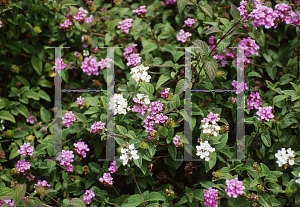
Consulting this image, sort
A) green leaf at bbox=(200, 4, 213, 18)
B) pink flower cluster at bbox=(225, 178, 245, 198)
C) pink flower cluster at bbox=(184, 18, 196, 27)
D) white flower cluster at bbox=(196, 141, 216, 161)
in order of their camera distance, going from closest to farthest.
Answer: pink flower cluster at bbox=(225, 178, 245, 198), white flower cluster at bbox=(196, 141, 216, 161), green leaf at bbox=(200, 4, 213, 18), pink flower cluster at bbox=(184, 18, 196, 27)

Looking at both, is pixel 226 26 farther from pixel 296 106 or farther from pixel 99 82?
pixel 99 82

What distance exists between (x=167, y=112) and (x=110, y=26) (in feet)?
3.67

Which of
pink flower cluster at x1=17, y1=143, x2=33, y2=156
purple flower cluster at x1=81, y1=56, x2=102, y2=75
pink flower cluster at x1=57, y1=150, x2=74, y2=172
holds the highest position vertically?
purple flower cluster at x1=81, y1=56, x2=102, y2=75

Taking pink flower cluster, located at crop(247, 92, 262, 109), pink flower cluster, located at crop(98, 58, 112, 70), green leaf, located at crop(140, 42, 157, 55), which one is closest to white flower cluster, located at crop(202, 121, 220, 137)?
pink flower cluster, located at crop(247, 92, 262, 109)

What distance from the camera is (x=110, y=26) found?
2.92m

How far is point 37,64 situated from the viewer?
297 cm

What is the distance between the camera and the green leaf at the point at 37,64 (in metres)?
2.94

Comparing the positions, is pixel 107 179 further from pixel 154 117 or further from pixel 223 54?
pixel 223 54

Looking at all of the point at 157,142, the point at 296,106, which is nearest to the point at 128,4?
the point at 157,142

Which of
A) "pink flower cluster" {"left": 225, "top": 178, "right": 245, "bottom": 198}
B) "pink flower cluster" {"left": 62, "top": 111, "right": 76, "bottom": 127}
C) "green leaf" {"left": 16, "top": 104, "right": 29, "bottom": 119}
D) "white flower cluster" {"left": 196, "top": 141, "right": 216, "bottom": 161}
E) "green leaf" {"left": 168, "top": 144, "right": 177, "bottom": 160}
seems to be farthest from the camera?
"green leaf" {"left": 16, "top": 104, "right": 29, "bottom": 119}

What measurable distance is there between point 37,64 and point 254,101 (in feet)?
6.93

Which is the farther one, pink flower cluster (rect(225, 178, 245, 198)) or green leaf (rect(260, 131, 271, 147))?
green leaf (rect(260, 131, 271, 147))

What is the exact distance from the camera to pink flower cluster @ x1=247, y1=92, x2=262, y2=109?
8.17ft

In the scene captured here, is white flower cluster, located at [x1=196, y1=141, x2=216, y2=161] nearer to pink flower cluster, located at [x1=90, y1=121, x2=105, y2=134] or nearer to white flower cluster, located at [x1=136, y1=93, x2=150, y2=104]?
white flower cluster, located at [x1=136, y1=93, x2=150, y2=104]
